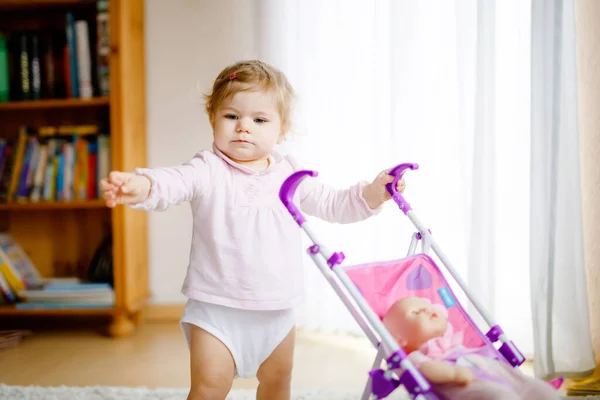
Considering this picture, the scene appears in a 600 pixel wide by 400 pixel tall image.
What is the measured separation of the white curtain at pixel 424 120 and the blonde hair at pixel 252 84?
54 cm

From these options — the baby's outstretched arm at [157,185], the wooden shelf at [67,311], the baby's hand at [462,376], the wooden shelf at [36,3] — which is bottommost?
the wooden shelf at [67,311]

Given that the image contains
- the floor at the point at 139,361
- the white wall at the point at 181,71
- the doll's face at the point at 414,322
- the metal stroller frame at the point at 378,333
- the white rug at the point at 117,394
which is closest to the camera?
the metal stroller frame at the point at 378,333

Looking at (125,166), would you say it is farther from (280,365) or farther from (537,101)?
(537,101)

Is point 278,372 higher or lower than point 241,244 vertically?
lower

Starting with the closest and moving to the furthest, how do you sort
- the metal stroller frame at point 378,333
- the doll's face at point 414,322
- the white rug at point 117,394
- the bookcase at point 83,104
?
the metal stroller frame at point 378,333, the doll's face at point 414,322, the white rug at point 117,394, the bookcase at point 83,104

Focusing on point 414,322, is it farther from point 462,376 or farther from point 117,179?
point 117,179

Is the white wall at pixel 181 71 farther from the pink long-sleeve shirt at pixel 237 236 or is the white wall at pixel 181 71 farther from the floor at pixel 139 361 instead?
the pink long-sleeve shirt at pixel 237 236

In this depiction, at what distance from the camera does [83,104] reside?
2410mm

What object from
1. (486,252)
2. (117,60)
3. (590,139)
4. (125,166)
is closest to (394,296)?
(486,252)

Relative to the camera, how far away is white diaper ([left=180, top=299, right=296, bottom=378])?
1278mm

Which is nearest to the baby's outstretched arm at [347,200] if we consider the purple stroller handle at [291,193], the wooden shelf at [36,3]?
the purple stroller handle at [291,193]

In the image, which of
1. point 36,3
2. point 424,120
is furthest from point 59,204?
point 424,120

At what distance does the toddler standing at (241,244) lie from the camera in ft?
4.18

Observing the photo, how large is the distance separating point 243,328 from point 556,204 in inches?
44.4
